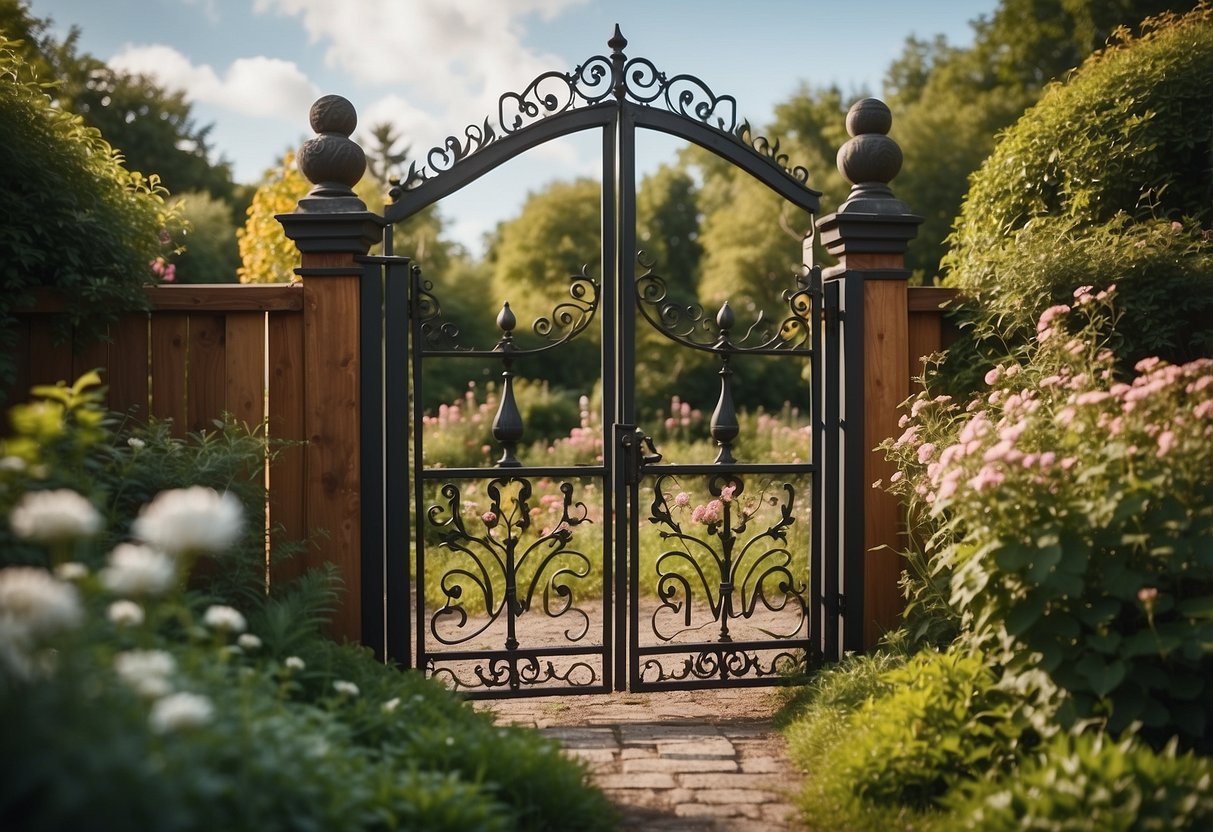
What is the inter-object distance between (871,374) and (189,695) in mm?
3252

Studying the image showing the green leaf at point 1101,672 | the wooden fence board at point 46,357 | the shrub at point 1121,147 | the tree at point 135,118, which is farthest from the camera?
the tree at point 135,118

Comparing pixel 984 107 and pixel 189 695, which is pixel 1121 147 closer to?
pixel 189 695

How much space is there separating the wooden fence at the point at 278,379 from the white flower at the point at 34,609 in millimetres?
2226

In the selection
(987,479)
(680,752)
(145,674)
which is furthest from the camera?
(680,752)

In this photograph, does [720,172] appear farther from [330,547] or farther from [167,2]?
[330,547]

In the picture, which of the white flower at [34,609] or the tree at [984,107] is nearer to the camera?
the white flower at [34,609]

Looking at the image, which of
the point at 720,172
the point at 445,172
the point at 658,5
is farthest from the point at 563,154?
the point at 445,172

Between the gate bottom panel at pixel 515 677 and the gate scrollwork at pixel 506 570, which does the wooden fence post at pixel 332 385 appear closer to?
the gate scrollwork at pixel 506 570

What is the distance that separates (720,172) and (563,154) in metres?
4.27

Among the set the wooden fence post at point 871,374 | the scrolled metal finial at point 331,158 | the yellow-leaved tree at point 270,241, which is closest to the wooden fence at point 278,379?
the scrolled metal finial at point 331,158

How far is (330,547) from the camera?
4047 mm

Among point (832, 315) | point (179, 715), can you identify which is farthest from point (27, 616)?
point (832, 315)

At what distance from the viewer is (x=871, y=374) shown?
438 centimetres

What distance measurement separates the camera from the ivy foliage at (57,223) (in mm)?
3732
